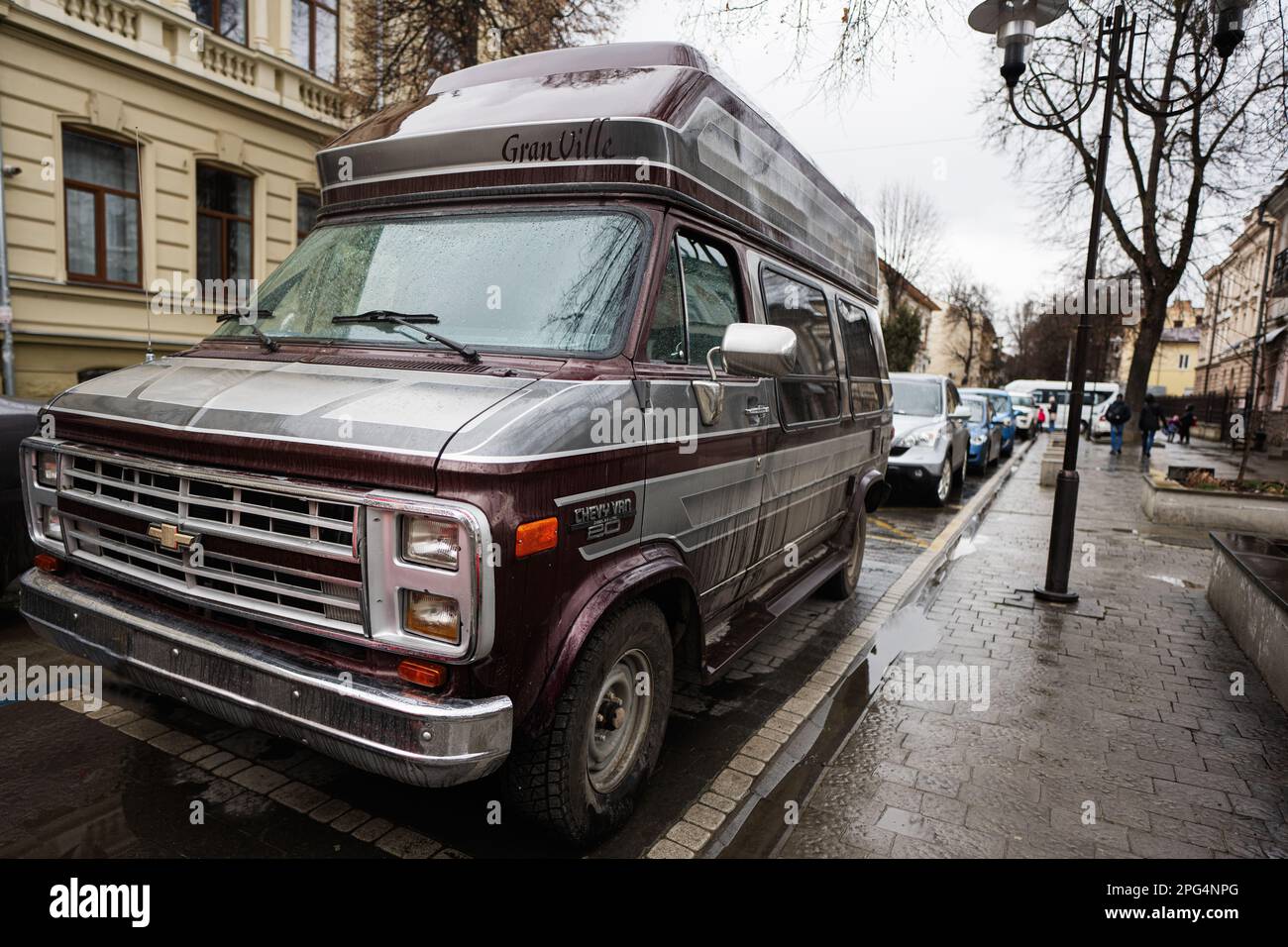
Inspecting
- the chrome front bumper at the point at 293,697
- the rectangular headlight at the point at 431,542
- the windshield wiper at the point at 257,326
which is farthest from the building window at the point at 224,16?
the rectangular headlight at the point at 431,542

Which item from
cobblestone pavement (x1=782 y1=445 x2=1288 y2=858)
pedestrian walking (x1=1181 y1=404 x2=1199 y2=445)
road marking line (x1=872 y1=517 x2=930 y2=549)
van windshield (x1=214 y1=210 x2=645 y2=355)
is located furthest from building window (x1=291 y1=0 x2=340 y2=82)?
pedestrian walking (x1=1181 y1=404 x2=1199 y2=445)

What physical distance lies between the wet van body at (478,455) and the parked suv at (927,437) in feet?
24.7

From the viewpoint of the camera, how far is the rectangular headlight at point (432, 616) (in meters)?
2.35

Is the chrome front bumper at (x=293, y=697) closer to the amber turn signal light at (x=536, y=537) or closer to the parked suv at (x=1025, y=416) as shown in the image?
the amber turn signal light at (x=536, y=537)

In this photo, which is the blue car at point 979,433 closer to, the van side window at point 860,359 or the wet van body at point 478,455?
the van side window at point 860,359

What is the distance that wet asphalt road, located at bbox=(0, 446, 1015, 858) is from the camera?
117 inches

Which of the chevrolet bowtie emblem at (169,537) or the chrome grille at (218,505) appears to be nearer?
the chrome grille at (218,505)

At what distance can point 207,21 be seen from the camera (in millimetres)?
14156

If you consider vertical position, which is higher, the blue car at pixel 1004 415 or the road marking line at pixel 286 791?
the blue car at pixel 1004 415

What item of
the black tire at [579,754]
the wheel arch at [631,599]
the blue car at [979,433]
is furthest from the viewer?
the blue car at [979,433]

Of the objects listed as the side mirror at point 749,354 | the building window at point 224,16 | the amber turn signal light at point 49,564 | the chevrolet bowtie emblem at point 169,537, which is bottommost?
the amber turn signal light at point 49,564

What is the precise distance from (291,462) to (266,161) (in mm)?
15193

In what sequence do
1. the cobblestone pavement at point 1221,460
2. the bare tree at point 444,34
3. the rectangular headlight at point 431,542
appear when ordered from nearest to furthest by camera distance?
1. the rectangular headlight at point 431,542
2. the bare tree at point 444,34
3. the cobblestone pavement at point 1221,460
